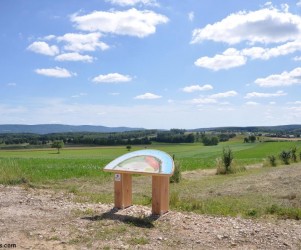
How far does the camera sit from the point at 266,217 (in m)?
9.37

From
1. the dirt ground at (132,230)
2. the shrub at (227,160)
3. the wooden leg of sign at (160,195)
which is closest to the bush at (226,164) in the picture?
the shrub at (227,160)

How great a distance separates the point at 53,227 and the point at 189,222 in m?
2.86

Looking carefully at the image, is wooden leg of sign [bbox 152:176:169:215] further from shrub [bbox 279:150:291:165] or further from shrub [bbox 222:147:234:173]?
shrub [bbox 279:150:291:165]

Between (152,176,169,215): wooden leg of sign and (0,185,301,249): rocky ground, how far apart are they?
7.3 inches

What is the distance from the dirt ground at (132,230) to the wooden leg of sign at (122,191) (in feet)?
0.81

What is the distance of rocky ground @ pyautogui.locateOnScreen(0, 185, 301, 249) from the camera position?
6.82 metres

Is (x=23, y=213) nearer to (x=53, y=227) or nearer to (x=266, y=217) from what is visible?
(x=53, y=227)

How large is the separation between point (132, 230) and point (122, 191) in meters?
2.19

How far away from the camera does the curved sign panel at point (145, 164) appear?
8992mm

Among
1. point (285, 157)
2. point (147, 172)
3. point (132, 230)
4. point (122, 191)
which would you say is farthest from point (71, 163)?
point (132, 230)

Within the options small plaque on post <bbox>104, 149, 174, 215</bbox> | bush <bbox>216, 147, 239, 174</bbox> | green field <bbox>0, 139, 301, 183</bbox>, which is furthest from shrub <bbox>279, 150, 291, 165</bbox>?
small plaque on post <bbox>104, 149, 174, 215</bbox>

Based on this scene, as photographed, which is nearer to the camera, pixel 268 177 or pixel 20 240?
pixel 20 240

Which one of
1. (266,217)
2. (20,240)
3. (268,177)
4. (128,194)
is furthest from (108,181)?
(20,240)

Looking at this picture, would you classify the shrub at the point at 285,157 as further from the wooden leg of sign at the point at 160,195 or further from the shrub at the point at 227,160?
the wooden leg of sign at the point at 160,195
